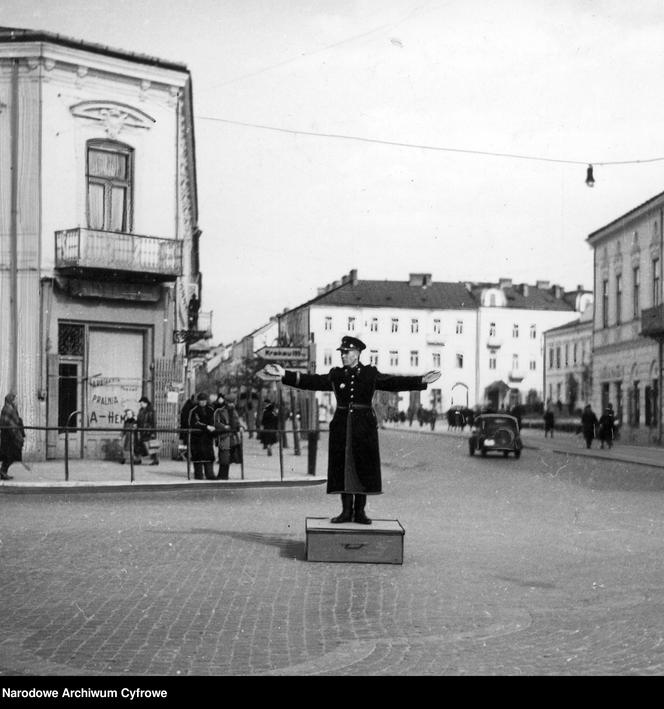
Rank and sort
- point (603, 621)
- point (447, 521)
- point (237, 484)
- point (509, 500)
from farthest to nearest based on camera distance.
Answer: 1. point (237, 484)
2. point (509, 500)
3. point (447, 521)
4. point (603, 621)

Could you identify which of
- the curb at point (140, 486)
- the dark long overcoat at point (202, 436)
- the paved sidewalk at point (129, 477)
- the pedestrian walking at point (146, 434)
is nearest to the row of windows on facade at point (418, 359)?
the pedestrian walking at point (146, 434)

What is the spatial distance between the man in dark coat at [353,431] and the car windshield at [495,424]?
23630mm

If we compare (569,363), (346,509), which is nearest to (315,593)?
(346,509)

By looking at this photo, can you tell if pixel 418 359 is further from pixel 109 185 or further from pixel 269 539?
pixel 269 539

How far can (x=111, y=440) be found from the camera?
979 inches

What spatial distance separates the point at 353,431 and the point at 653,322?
3136 cm

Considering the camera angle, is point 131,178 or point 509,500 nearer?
point 509,500

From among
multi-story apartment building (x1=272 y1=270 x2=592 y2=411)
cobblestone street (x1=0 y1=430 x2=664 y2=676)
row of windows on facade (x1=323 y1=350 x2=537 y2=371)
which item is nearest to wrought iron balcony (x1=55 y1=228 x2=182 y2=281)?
cobblestone street (x1=0 y1=430 x2=664 y2=676)

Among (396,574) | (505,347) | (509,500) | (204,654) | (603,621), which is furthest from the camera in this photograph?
(505,347)

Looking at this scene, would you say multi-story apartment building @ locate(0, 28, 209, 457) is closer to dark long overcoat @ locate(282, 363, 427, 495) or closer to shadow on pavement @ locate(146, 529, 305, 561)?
shadow on pavement @ locate(146, 529, 305, 561)

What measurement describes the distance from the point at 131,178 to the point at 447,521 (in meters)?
14.7

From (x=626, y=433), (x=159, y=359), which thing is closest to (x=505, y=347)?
(x=626, y=433)

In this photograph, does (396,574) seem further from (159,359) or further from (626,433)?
(626,433)

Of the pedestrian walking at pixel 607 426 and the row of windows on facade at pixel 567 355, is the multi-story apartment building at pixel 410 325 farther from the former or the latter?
the pedestrian walking at pixel 607 426
